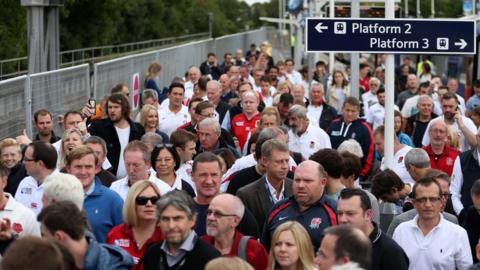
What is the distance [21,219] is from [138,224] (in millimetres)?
784

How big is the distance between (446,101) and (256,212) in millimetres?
6519

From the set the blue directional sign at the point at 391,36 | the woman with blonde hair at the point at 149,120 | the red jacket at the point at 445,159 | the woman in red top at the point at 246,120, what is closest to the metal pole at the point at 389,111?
the blue directional sign at the point at 391,36

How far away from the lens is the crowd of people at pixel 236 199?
7.40 m

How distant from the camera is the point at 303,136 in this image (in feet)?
49.7

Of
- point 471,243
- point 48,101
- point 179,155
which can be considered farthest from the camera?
point 48,101

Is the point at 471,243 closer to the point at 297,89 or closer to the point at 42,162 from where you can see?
the point at 42,162

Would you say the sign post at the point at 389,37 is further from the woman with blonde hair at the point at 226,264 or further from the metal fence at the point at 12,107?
the woman with blonde hair at the point at 226,264

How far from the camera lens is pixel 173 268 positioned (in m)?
7.95

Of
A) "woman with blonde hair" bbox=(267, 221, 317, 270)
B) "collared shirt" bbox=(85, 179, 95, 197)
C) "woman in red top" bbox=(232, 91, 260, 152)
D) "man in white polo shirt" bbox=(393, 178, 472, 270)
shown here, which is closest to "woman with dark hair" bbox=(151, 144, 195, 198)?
"collared shirt" bbox=(85, 179, 95, 197)

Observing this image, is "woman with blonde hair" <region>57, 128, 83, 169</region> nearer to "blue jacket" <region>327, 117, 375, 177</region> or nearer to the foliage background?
"blue jacket" <region>327, 117, 375, 177</region>

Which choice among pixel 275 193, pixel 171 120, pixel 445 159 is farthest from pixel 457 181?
pixel 171 120

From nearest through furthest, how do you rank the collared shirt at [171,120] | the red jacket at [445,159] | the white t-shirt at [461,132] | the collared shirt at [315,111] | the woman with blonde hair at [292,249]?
the woman with blonde hair at [292,249]
the red jacket at [445,159]
the white t-shirt at [461,132]
the collared shirt at [171,120]
the collared shirt at [315,111]

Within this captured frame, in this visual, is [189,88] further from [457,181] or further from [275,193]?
[275,193]

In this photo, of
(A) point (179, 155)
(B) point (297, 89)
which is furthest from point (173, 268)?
(B) point (297, 89)
